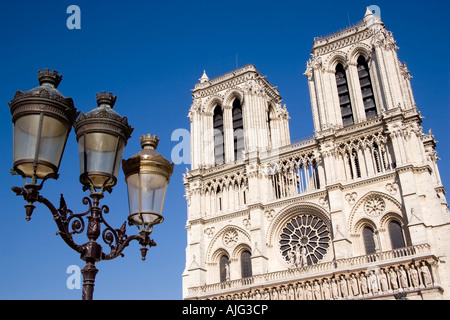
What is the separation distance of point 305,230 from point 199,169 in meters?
9.39

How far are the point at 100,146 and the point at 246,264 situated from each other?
2897 cm

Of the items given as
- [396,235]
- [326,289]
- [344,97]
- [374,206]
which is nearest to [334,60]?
[344,97]

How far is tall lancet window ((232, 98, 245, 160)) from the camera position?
125ft

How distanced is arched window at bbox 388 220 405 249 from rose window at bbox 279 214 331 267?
3939mm

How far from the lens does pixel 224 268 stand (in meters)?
34.9

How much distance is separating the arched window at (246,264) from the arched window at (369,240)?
7.98 m

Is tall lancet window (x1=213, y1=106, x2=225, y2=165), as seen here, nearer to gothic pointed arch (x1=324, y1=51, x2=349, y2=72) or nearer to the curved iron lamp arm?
gothic pointed arch (x1=324, y1=51, x2=349, y2=72)

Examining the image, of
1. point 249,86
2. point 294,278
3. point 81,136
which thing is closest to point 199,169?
point 249,86

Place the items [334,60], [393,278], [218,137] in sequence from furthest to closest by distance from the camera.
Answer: [218,137] < [334,60] < [393,278]

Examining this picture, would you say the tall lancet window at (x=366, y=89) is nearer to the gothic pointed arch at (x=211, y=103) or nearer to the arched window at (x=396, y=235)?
the arched window at (x=396, y=235)

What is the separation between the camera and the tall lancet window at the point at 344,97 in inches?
1374

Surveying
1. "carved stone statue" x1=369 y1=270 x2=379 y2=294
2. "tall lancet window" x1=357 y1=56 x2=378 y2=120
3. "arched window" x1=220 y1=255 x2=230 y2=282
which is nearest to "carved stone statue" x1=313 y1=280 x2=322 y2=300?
"carved stone statue" x1=369 y1=270 x2=379 y2=294

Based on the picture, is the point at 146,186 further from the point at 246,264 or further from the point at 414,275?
the point at 246,264

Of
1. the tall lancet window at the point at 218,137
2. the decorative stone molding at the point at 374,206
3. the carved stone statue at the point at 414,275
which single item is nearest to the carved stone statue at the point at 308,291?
the decorative stone molding at the point at 374,206
